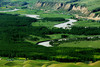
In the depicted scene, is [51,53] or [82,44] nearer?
A: [51,53]

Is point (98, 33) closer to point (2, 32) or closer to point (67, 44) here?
point (67, 44)

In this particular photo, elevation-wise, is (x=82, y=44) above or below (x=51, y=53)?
above

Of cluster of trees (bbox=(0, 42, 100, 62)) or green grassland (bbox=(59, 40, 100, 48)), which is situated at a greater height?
green grassland (bbox=(59, 40, 100, 48))

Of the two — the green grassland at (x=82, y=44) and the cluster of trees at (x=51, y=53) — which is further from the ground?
the green grassland at (x=82, y=44)

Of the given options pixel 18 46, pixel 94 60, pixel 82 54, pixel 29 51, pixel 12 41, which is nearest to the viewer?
pixel 94 60

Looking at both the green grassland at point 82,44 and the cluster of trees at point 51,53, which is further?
the green grassland at point 82,44

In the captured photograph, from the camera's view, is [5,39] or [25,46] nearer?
[25,46]

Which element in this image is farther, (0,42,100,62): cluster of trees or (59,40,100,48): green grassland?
(59,40,100,48): green grassland

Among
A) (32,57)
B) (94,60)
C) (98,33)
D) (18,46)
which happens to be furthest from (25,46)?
(98,33)

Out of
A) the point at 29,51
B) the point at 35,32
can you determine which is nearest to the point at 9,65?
the point at 29,51

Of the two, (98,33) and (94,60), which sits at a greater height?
(98,33)

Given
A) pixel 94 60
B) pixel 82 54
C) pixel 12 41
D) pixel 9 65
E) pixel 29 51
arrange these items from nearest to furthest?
pixel 9 65, pixel 94 60, pixel 82 54, pixel 29 51, pixel 12 41
